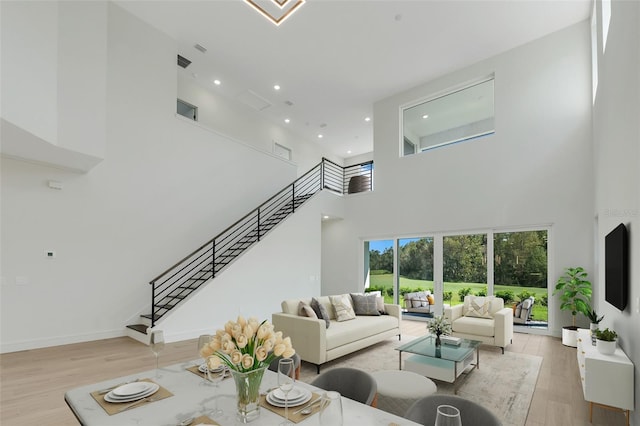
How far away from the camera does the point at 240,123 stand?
973cm

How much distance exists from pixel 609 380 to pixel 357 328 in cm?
285

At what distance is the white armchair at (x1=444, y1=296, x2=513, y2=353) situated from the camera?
5281 millimetres

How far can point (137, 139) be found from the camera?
6371 millimetres

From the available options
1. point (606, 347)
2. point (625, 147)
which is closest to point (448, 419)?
point (606, 347)

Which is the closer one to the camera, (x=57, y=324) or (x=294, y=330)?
(x=294, y=330)

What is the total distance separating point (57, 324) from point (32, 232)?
4.98 feet

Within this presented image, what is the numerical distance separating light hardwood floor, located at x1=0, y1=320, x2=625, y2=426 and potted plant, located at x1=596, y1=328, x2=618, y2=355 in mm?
609

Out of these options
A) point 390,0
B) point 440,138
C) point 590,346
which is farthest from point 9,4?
point 440,138

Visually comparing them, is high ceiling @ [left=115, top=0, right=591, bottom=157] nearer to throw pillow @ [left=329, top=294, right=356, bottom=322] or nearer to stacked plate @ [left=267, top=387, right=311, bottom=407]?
throw pillow @ [left=329, top=294, right=356, bottom=322]

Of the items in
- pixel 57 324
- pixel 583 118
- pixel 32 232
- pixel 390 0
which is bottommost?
pixel 57 324

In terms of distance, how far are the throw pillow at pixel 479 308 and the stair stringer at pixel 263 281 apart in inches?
150

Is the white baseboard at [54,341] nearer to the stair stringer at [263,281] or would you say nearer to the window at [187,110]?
the stair stringer at [263,281]

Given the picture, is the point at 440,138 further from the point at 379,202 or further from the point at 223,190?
the point at 223,190

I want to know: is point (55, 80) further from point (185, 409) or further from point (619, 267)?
point (619, 267)
